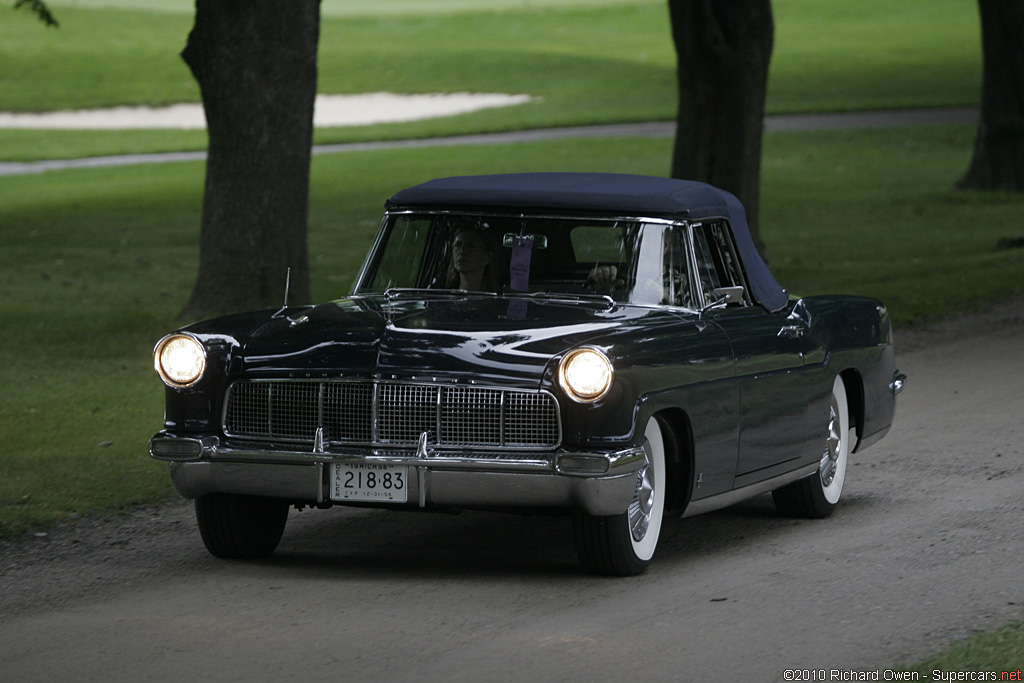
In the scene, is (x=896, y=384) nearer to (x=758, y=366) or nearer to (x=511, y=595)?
(x=758, y=366)

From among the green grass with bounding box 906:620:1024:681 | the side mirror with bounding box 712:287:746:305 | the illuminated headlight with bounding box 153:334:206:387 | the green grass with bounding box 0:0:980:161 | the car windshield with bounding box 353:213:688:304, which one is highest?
the green grass with bounding box 0:0:980:161

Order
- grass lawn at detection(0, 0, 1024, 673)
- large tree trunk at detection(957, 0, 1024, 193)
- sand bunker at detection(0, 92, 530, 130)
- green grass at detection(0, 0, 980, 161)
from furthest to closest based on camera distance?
sand bunker at detection(0, 92, 530, 130), green grass at detection(0, 0, 980, 161), large tree trunk at detection(957, 0, 1024, 193), grass lawn at detection(0, 0, 1024, 673)

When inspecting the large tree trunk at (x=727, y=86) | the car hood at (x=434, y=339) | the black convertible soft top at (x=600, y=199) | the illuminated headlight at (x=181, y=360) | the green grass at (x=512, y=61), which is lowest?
the illuminated headlight at (x=181, y=360)

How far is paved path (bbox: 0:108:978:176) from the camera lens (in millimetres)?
40966

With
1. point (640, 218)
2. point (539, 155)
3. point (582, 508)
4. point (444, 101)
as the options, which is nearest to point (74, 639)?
point (582, 508)

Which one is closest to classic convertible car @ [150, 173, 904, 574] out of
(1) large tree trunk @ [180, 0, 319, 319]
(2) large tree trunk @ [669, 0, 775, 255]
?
(1) large tree trunk @ [180, 0, 319, 319]

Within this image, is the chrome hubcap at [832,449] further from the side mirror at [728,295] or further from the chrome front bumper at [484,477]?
the chrome front bumper at [484,477]

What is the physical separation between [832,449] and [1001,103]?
75.6 feet

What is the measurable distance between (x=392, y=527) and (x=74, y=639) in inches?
91.8

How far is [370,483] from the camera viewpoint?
6.21 meters

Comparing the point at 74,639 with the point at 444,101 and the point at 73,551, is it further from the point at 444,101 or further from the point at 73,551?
the point at 444,101

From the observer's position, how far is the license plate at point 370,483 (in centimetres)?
618

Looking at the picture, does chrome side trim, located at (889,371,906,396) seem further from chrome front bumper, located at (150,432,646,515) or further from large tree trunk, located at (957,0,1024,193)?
large tree trunk, located at (957,0,1024,193)

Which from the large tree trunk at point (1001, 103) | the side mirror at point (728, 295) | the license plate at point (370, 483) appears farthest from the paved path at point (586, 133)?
the license plate at point (370, 483)
